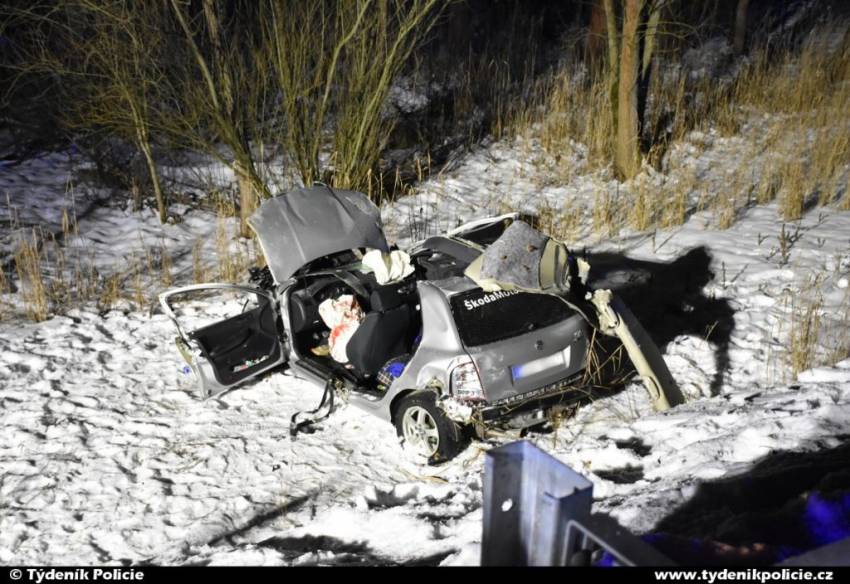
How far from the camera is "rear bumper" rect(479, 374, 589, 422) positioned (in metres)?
5.21

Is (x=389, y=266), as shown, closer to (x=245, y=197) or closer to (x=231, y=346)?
(x=231, y=346)

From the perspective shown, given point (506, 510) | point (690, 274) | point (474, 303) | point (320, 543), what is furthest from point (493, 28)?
point (506, 510)

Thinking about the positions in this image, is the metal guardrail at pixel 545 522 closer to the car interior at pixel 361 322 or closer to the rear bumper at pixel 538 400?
the rear bumper at pixel 538 400

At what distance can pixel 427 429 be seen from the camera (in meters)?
5.52

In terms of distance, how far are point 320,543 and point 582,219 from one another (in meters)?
6.70

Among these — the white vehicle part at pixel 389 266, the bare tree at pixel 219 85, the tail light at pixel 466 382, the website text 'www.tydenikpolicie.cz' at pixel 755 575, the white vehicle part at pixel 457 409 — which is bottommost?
the white vehicle part at pixel 457 409

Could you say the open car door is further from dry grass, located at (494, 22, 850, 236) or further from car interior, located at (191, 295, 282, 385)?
dry grass, located at (494, 22, 850, 236)

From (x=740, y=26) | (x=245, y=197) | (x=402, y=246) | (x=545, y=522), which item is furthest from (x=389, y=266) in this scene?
(x=740, y=26)

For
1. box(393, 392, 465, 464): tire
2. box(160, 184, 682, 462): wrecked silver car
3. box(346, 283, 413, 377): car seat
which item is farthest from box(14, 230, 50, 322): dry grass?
box(393, 392, 465, 464): tire

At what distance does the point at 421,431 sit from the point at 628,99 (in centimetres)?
690

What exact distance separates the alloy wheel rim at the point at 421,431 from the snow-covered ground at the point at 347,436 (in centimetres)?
16

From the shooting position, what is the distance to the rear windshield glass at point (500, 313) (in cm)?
529

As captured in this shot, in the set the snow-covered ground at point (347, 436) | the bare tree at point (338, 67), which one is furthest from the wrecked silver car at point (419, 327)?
the bare tree at point (338, 67)

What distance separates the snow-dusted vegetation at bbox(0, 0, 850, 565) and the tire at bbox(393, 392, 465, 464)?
0.14 metres
